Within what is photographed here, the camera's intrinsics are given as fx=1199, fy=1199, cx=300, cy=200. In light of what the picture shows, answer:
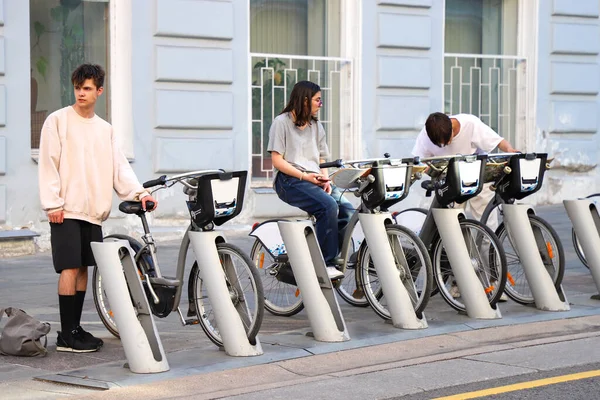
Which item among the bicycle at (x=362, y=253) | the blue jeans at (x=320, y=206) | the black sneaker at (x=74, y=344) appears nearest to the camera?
the black sneaker at (x=74, y=344)

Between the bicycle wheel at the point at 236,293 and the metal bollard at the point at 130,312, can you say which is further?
the bicycle wheel at the point at 236,293

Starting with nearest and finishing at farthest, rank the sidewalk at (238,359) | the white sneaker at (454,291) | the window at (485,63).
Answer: the sidewalk at (238,359) < the white sneaker at (454,291) < the window at (485,63)

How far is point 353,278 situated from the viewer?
8.88 metres

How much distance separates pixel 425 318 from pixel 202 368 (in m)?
2.01

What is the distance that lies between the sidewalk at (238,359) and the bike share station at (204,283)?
0.37ft

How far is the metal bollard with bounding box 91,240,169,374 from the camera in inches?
264

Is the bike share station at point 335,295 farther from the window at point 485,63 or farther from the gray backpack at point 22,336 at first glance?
the window at point 485,63

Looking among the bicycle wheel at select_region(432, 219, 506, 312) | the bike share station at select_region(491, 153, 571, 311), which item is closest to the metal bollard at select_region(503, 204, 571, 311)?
the bike share station at select_region(491, 153, 571, 311)

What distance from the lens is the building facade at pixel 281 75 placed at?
43.1 feet

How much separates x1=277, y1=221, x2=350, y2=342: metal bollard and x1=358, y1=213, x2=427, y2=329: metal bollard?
1.65 feet

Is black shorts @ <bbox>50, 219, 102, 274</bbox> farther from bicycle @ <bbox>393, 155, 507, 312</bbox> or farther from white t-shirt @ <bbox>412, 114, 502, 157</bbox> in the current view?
white t-shirt @ <bbox>412, 114, 502, 157</bbox>

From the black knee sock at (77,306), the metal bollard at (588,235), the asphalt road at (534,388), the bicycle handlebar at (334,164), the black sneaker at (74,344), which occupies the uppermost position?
the bicycle handlebar at (334,164)

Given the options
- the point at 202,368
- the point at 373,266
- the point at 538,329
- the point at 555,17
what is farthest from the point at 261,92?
the point at 202,368

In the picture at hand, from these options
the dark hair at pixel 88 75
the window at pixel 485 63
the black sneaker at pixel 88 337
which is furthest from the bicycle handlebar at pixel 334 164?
the window at pixel 485 63
